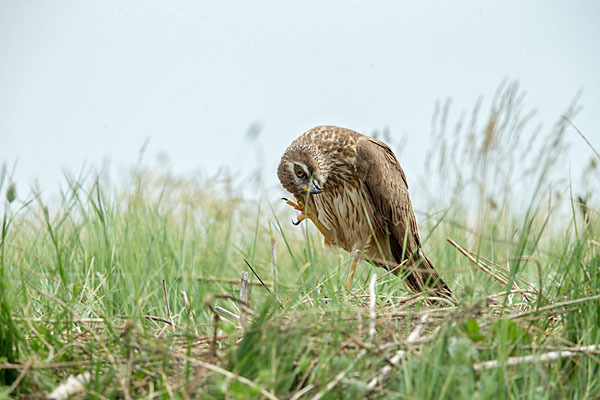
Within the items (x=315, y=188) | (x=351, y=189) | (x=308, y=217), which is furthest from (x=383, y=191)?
(x=308, y=217)

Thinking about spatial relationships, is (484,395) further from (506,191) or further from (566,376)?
(506,191)

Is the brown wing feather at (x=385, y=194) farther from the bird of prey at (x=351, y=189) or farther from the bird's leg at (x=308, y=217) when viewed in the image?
the bird's leg at (x=308, y=217)

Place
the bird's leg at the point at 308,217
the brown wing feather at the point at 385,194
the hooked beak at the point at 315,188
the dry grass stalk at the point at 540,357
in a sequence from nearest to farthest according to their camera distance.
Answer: the dry grass stalk at the point at 540,357
the hooked beak at the point at 315,188
the brown wing feather at the point at 385,194
the bird's leg at the point at 308,217

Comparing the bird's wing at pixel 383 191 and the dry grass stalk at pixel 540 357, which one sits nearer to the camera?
the dry grass stalk at pixel 540 357

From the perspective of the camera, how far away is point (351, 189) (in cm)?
380

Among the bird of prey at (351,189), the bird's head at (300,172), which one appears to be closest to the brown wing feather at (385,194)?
the bird of prey at (351,189)

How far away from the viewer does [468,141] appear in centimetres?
554

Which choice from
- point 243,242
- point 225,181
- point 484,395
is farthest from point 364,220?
point 484,395

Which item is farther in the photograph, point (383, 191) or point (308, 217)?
point (308, 217)

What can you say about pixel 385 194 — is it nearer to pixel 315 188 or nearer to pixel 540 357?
pixel 315 188

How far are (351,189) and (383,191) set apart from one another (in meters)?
0.29

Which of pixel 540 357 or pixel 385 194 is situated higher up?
pixel 385 194

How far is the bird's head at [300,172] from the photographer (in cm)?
352

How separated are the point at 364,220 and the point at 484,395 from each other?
2.36 metres
